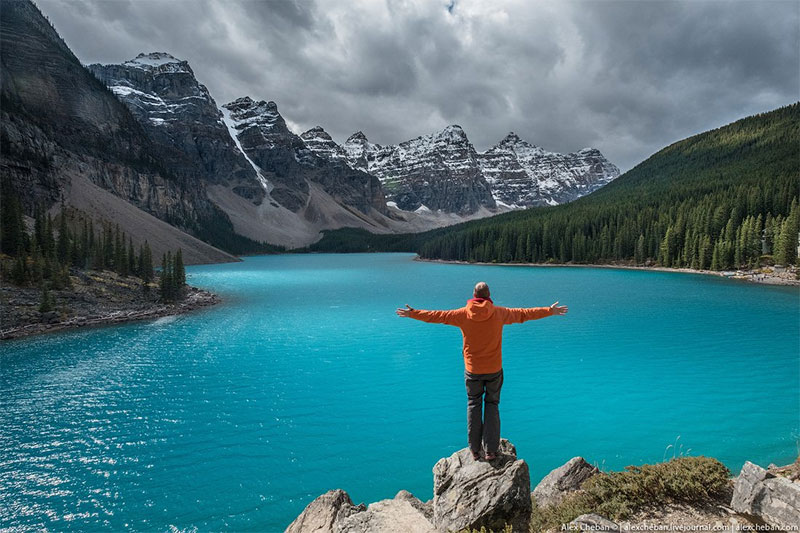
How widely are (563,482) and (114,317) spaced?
37760mm

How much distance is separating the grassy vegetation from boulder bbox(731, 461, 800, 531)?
519mm

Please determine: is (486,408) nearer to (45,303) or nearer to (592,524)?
(592,524)

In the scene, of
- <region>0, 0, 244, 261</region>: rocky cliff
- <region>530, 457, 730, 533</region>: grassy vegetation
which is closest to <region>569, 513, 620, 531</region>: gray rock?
<region>530, 457, 730, 533</region>: grassy vegetation

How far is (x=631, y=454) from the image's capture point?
11570 mm

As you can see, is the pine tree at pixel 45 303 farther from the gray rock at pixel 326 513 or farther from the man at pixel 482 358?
the man at pixel 482 358

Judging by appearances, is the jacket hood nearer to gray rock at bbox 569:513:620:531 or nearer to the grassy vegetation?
gray rock at bbox 569:513:620:531

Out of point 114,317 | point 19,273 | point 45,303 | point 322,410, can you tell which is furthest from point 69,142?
point 322,410

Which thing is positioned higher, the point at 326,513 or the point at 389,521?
the point at 389,521

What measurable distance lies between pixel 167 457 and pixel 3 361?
18120 millimetres

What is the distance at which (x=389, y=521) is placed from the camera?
6055mm

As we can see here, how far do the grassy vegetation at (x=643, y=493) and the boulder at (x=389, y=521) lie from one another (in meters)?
1.64

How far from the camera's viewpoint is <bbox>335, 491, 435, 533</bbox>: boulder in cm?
589

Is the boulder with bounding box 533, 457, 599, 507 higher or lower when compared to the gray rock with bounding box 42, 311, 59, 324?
higher

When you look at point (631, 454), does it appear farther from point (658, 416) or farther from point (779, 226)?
point (779, 226)
